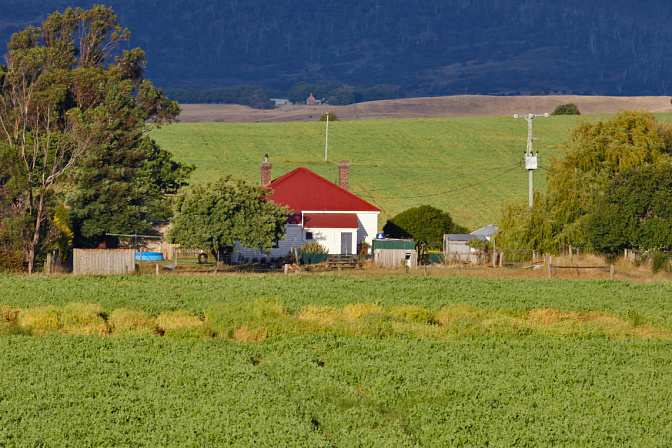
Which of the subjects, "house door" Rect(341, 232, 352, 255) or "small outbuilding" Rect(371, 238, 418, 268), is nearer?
"small outbuilding" Rect(371, 238, 418, 268)

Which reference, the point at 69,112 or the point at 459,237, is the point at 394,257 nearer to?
the point at 459,237

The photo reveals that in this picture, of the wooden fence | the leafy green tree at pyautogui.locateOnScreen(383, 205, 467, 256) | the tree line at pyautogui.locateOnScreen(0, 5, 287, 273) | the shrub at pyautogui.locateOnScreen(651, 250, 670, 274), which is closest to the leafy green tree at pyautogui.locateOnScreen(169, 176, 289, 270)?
the tree line at pyautogui.locateOnScreen(0, 5, 287, 273)

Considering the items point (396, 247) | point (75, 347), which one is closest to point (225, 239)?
point (396, 247)

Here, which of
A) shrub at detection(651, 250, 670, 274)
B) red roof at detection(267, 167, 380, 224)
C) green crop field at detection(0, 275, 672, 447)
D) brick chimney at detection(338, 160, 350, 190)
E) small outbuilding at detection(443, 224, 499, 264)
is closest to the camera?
green crop field at detection(0, 275, 672, 447)

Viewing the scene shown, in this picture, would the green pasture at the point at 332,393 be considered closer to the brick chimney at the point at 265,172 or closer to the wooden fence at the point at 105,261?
the wooden fence at the point at 105,261

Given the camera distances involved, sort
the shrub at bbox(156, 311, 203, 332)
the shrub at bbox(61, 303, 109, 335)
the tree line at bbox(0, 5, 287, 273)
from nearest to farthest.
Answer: the shrub at bbox(61, 303, 109, 335) → the shrub at bbox(156, 311, 203, 332) → the tree line at bbox(0, 5, 287, 273)

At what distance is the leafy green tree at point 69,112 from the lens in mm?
44625

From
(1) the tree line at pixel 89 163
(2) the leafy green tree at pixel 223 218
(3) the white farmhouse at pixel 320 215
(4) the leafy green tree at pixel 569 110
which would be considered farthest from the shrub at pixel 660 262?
(4) the leafy green tree at pixel 569 110

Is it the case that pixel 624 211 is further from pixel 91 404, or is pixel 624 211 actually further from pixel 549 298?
pixel 91 404

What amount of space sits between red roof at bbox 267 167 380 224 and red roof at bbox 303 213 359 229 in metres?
0.75

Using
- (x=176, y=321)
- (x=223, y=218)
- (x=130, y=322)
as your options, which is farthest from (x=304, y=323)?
(x=223, y=218)

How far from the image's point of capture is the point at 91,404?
16250 mm

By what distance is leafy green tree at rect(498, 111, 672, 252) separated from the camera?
5297 cm

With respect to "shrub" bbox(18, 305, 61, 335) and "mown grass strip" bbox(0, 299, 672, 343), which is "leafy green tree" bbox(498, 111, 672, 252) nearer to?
"mown grass strip" bbox(0, 299, 672, 343)
